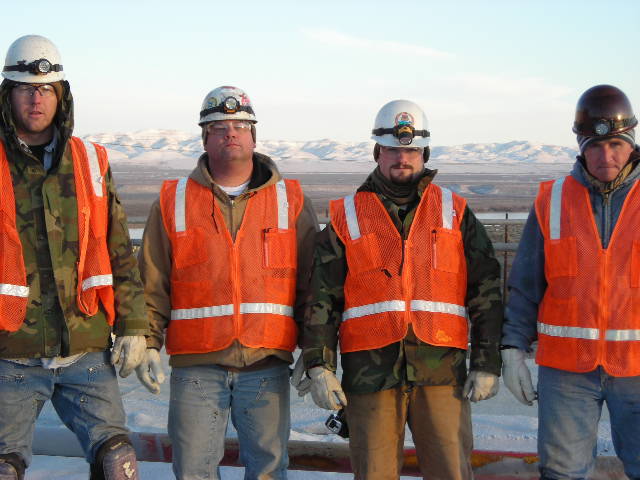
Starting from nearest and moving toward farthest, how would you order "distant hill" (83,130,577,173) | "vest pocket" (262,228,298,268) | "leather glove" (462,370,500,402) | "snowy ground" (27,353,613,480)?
"leather glove" (462,370,500,402) → "vest pocket" (262,228,298,268) → "snowy ground" (27,353,613,480) → "distant hill" (83,130,577,173)

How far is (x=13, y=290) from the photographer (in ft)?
9.46

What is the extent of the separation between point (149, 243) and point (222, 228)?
38 cm

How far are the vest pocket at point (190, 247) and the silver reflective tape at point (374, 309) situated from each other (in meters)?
0.73

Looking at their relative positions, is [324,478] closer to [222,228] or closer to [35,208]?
[222,228]

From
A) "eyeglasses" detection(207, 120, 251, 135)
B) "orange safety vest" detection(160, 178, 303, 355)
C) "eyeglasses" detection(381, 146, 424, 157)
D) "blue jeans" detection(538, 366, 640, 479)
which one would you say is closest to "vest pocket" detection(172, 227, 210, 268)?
"orange safety vest" detection(160, 178, 303, 355)

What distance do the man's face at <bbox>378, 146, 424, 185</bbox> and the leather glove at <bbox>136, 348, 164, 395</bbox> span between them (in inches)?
54.4

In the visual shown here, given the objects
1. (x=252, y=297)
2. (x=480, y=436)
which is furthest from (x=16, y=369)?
(x=480, y=436)

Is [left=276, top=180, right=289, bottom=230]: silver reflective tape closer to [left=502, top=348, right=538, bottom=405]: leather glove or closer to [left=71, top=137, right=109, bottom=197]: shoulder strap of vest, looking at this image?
[left=71, top=137, right=109, bottom=197]: shoulder strap of vest

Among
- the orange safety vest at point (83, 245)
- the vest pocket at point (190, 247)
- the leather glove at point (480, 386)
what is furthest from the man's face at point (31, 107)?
the leather glove at point (480, 386)

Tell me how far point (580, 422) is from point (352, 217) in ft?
4.38

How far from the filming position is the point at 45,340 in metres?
2.91

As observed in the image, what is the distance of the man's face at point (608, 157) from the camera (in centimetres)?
299

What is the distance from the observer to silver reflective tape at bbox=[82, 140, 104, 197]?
9.98ft

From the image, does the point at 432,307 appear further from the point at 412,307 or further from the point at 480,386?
the point at 480,386
